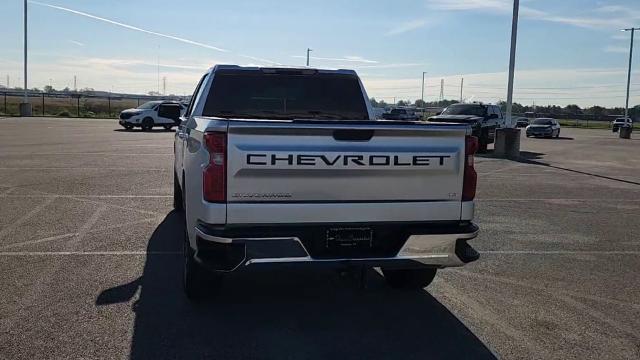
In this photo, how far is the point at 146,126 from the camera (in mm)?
35000

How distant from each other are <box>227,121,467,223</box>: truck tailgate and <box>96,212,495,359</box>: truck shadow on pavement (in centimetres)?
54

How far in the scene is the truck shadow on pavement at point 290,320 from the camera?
439cm

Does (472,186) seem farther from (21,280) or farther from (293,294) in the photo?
(21,280)

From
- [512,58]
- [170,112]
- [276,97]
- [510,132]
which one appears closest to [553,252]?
[276,97]

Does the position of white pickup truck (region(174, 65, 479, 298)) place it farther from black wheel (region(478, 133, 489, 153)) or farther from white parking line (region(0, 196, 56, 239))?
black wheel (region(478, 133, 489, 153))

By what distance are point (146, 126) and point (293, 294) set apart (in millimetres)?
31017

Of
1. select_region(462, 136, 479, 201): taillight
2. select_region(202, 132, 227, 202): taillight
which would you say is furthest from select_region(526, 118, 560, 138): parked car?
select_region(202, 132, 227, 202): taillight

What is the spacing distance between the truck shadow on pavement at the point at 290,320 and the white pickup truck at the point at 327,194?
0.32 m

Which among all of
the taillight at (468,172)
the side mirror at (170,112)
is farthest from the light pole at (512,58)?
the taillight at (468,172)

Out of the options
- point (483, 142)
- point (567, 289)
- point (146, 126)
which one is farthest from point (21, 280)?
point (146, 126)

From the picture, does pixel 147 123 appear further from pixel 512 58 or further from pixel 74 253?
pixel 74 253

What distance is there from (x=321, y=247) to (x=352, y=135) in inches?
33.6

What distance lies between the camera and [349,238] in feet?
15.4

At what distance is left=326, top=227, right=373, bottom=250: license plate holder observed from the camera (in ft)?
15.3
